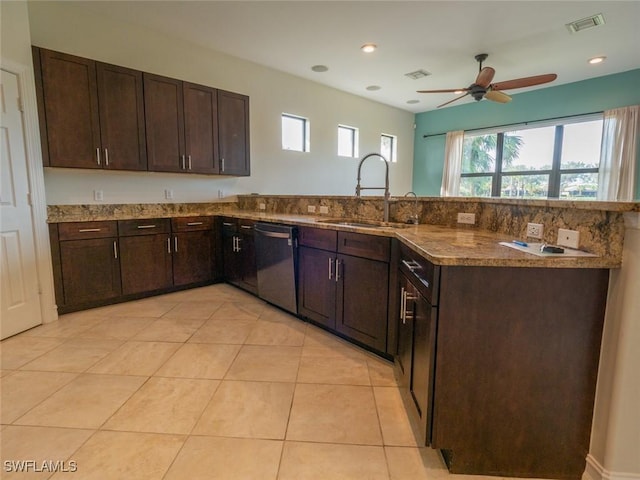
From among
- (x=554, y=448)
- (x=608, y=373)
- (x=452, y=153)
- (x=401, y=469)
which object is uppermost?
(x=452, y=153)

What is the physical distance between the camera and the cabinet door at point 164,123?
10.9 feet

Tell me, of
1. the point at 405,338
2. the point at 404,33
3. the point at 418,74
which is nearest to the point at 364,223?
the point at 405,338

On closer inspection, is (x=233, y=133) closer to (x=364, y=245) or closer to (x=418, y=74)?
(x=364, y=245)

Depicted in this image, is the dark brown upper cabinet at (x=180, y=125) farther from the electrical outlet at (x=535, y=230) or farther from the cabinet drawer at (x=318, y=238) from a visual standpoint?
the electrical outlet at (x=535, y=230)

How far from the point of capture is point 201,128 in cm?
370

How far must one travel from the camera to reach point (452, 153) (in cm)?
672

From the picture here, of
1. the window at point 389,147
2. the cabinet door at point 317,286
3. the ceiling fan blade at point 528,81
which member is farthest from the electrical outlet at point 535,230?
the window at point 389,147

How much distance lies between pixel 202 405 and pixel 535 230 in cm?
194

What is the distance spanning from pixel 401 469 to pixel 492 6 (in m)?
3.97

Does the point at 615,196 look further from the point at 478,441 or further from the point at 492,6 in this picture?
the point at 478,441

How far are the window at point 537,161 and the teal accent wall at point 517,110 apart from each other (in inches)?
8.0

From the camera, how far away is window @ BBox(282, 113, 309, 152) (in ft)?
→ 16.7

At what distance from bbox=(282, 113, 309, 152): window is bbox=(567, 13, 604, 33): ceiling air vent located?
11.7 ft

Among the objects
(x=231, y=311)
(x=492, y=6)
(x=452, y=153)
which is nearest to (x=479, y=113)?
(x=452, y=153)
